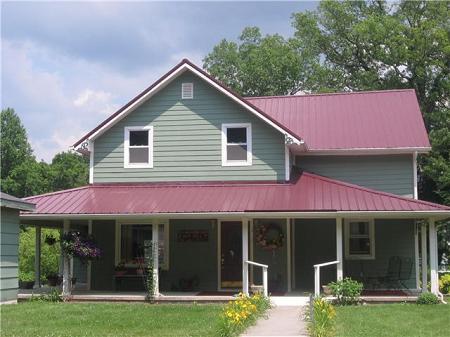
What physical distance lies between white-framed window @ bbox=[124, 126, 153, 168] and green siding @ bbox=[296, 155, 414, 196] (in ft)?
17.5

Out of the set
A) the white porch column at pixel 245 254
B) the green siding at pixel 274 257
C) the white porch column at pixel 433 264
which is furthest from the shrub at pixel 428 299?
the white porch column at pixel 245 254

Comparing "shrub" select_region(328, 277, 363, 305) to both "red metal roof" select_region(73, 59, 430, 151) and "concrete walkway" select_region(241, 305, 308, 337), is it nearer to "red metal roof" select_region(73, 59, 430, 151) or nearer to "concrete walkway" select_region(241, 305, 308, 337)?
"concrete walkway" select_region(241, 305, 308, 337)

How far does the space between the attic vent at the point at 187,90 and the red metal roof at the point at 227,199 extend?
107 inches

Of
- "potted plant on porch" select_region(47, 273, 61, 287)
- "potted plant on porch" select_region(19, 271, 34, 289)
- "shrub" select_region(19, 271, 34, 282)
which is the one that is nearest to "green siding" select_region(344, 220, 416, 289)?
"potted plant on porch" select_region(47, 273, 61, 287)

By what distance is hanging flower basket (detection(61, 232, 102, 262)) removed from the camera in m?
18.1

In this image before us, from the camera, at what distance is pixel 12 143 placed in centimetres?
5953

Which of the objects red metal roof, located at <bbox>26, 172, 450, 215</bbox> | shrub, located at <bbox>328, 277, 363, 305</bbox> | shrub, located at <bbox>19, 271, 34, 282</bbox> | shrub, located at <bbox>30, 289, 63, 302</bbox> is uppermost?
red metal roof, located at <bbox>26, 172, 450, 215</bbox>

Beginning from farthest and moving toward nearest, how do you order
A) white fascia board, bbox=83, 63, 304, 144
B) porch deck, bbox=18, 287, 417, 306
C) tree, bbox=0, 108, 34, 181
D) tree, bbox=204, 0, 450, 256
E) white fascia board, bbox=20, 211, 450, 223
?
tree, bbox=0, 108, 34, 181 → tree, bbox=204, 0, 450, 256 → white fascia board, bbox=83, 63, 304, 144 → porch deck, bbox=18, 287, 417, 306 → white fascia board, bbox=20, 211, 450, 223

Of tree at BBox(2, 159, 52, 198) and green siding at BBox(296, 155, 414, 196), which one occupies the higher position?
tree at BBox(2, 159, 52, 198)

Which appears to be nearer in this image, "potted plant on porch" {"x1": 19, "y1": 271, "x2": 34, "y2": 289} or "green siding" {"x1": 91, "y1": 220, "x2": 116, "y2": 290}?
"green siding" {"x1": 91, "y1": 220, "x2": 116, "y2": 290}

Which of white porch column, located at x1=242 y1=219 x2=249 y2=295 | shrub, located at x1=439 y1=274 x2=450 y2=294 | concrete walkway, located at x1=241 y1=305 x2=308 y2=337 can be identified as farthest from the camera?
shrub, located at x1=439 y1=274 x2=450 y2=294

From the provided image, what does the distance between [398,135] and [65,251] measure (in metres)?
10.7

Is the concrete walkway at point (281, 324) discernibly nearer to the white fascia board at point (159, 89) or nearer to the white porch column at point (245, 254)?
the white porch column at point (245, 254)

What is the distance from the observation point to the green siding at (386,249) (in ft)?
65.5
